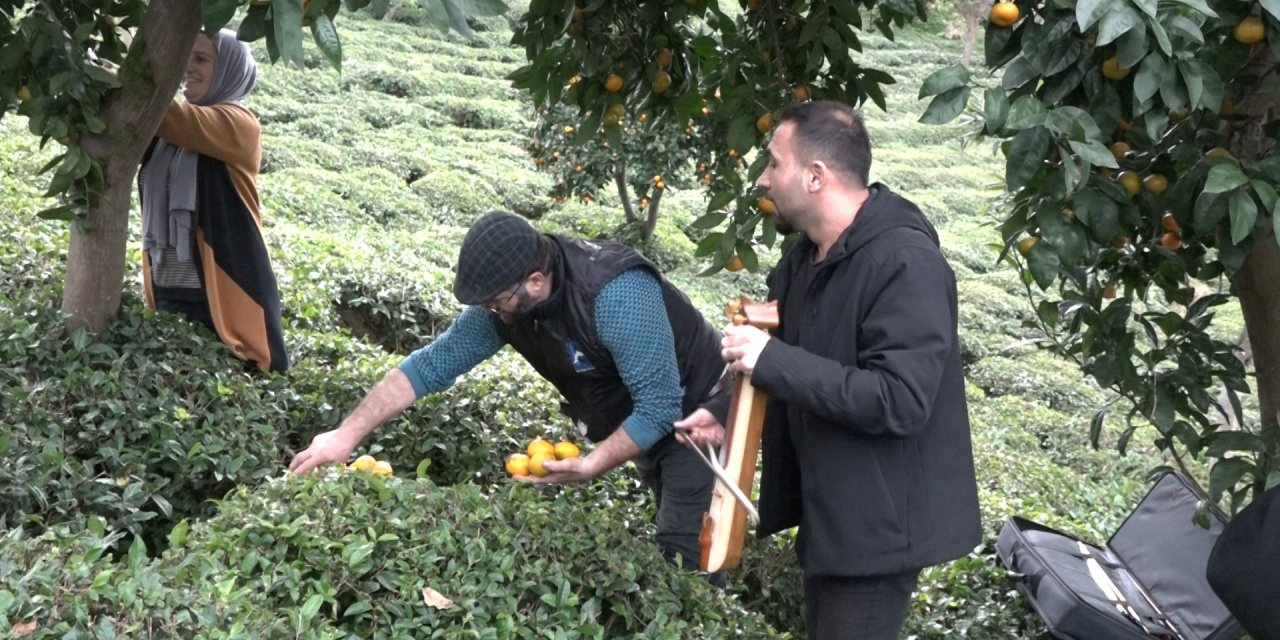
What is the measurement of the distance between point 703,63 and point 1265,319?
6.30 feet

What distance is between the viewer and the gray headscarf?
3955 millimetres

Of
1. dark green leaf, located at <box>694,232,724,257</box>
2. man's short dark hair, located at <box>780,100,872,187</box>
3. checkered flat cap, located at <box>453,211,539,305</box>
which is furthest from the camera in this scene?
dark green leaf, located at <box>694,232,724,257</box>

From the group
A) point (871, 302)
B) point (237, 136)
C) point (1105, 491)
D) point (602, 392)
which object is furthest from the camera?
point (1105, 491)

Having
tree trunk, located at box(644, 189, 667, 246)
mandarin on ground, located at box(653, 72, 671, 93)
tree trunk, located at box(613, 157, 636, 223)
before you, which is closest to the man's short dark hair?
mandarin on ground, located at box(653, 72, 671, 93)

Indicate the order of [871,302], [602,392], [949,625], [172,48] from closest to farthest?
1. [871,302]
2. [602,392]
3. [172,48]
4. [949,625]

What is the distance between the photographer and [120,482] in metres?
3.25

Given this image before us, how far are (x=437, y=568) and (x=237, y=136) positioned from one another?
6.68 feet

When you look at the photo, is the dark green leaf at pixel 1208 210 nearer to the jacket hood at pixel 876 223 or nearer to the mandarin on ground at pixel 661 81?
the jacket hood at pixel 876 223

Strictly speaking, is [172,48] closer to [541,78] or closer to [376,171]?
[541,78]

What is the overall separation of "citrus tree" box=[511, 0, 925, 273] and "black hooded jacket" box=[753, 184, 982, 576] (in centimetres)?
103

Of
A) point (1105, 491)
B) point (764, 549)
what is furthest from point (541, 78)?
point (1105, 491)

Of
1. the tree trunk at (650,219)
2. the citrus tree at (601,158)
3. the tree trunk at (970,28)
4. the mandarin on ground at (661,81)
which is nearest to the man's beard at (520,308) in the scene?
the mandarin on ground at (661,81)

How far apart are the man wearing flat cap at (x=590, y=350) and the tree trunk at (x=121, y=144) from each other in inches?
49.3

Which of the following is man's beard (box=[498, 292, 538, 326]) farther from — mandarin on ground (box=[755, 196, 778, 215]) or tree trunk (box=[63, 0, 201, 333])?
tree trunk (box=[63, 0, 201, 333])
